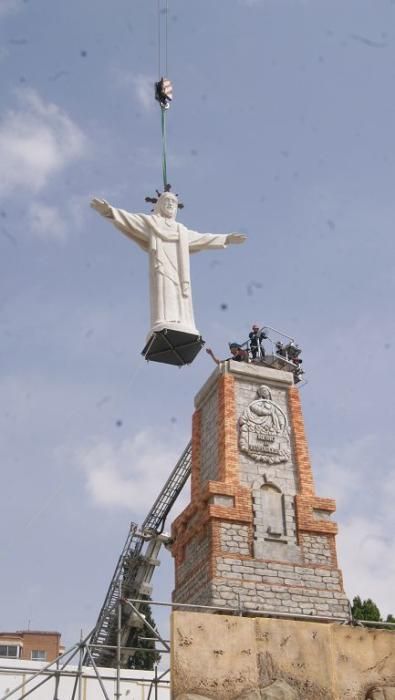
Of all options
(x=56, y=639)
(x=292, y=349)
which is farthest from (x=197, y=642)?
(x=56, y=639)

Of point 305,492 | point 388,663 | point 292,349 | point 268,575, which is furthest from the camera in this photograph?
point 292,349

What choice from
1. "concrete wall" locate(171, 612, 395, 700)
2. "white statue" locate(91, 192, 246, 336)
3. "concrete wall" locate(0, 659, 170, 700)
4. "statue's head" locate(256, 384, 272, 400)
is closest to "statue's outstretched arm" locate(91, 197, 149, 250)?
"white statue" locate(91, 192, 246, 336)

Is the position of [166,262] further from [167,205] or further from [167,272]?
[167,205]

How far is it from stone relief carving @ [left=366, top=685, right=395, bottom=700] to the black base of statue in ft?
27.9

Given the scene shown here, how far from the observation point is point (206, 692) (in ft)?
47.0

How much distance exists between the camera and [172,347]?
20.2 m

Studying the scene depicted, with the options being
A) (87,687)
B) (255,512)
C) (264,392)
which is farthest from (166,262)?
(87,687)

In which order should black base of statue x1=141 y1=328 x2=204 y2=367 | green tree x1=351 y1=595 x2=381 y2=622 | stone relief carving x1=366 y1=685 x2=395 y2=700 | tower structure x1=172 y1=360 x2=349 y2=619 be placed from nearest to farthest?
stone relief carving x1=366 y1=685 x2=395 y2=700 < tower structure x1=172 y1=360 x2=349 y2=619 < black base of statue x1=141 y1=328 x2=204 y2=367 < green tree x1=351 y1=595 x2=381 y2=622

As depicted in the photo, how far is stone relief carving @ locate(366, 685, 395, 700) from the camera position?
15.3 metres

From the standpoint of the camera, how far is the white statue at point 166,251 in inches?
798

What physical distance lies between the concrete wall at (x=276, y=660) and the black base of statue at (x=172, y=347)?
7030mm

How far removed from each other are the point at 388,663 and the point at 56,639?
3681cm

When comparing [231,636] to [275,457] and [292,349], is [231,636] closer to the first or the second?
[275,457]

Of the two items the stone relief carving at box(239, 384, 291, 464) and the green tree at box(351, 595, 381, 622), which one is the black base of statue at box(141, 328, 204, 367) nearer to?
the stone relief carving at box(239, 384, 291, 464)
